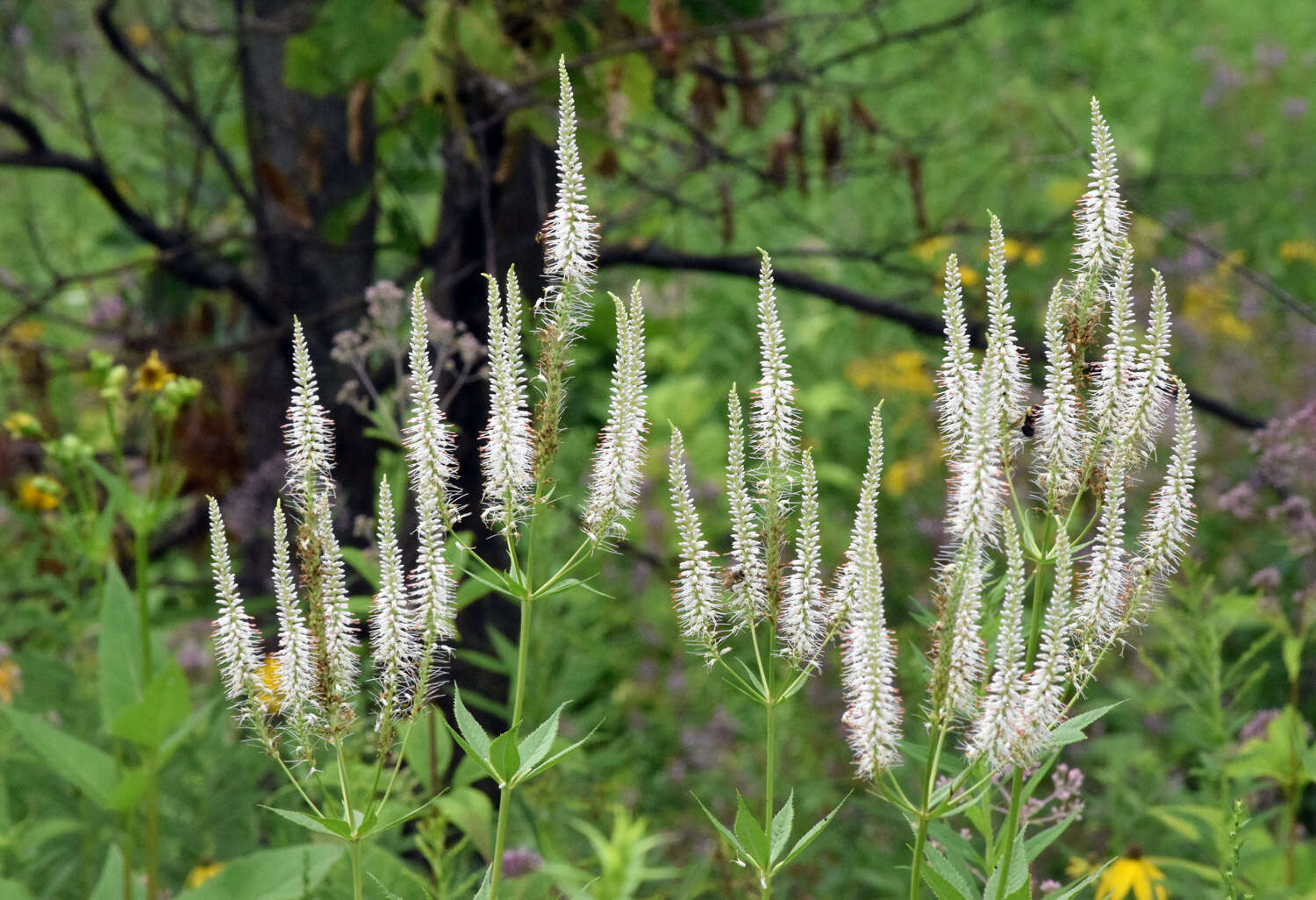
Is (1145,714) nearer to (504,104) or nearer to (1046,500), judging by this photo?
(504,104)

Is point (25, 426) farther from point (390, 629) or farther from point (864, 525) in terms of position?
point (864, 525)

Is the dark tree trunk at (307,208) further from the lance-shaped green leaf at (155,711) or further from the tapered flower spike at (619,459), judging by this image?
the tapered flower spike at (619,459)

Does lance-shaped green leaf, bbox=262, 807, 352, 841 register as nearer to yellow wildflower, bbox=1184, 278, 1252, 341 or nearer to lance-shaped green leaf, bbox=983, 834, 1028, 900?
lance-shaped green leaf, bbox=983, 834, 1028, 900

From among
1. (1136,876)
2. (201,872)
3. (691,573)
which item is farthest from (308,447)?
(1136,876)

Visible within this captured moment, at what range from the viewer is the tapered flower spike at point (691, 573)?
1.42 metres

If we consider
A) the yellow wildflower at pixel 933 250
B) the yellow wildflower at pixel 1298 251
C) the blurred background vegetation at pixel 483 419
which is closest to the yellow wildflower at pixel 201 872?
the blurred background vegetation at pixel 483 419

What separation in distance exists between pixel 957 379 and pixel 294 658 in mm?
747

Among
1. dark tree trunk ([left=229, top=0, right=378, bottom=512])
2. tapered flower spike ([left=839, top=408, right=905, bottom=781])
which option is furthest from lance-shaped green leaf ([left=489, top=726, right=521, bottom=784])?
dark tree trunk ([left=229, top=0, right=378, bottom=512])

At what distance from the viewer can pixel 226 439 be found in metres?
4.34

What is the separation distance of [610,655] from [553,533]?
0.45 m

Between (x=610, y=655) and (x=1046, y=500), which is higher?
(x=1046, y=500)

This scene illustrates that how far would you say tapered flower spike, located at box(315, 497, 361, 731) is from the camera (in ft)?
4.63

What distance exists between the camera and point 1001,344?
1344 millimetres

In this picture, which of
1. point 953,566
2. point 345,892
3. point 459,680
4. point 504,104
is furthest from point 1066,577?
point 459,680
